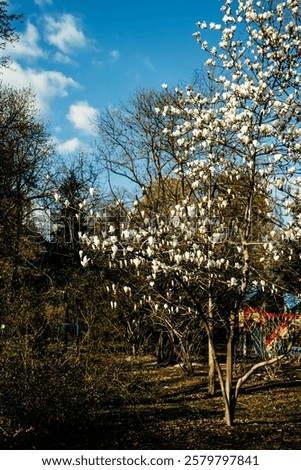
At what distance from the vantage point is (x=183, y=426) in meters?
7.41

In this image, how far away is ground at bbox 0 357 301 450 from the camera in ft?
20.7

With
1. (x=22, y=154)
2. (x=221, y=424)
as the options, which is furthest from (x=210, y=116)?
(x=22, y=154)

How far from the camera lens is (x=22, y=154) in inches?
821

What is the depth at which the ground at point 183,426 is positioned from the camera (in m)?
6.30

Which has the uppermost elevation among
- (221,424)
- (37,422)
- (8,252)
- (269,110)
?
(269,110)

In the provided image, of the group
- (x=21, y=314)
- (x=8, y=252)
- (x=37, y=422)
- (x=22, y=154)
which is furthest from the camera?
(x=22, y=154)

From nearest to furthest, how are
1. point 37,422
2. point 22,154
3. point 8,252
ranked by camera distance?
point 37,422 < point 8,252 < point 22,154
